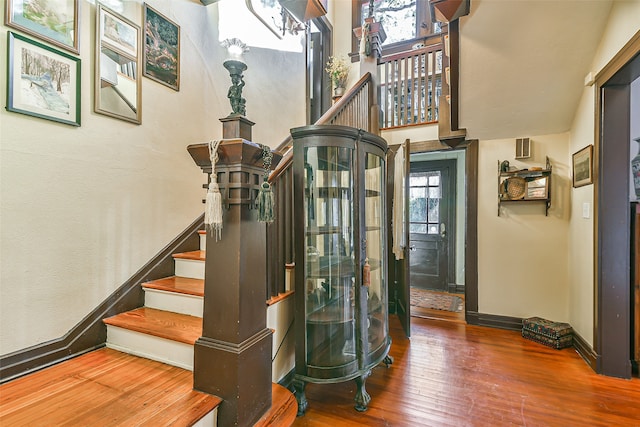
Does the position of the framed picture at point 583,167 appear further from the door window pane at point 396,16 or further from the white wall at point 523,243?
the door window pane at point 396,16

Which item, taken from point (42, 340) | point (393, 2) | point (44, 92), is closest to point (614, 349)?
point (42, 340)

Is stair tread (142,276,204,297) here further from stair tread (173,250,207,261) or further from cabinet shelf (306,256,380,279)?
cabinet shelf (306,256,380,279)

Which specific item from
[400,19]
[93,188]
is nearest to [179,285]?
[93,188]

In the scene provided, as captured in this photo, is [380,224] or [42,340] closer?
[42,340]

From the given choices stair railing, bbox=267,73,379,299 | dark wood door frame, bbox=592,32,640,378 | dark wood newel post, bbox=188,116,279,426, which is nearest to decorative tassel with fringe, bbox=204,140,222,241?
dark wood newel post, bbox=188,116,279,426

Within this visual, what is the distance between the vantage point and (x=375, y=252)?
2.13 metres

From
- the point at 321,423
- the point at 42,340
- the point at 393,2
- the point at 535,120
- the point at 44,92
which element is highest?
the point at 393,2

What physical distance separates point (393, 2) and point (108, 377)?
18.7 feet

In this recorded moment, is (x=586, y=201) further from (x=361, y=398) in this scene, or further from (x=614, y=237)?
(x=361, y=398)

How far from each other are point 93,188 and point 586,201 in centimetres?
366

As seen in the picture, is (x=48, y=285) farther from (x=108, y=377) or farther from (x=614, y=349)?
(x=614, y=349)

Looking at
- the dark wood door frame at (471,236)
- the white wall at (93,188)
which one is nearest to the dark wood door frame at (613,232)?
the dark wood door frame at (471,236)

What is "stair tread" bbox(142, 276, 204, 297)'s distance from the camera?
1.85 m

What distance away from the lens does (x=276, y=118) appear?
3607 mm
